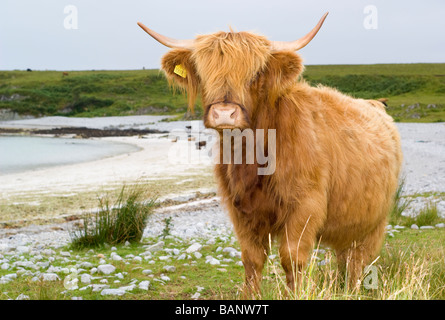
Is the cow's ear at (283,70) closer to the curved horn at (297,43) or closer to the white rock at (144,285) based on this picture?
the curved horn at (297,43)

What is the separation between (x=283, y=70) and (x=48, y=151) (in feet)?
64.1

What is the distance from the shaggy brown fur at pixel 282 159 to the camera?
3.15 m

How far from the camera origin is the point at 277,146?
3.25m

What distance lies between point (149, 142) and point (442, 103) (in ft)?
73.0

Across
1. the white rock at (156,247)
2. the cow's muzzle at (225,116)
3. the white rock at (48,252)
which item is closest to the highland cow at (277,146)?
the cow's muzzle at (225,116)

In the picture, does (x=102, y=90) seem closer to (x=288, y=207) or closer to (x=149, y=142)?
(x=149, y=142)

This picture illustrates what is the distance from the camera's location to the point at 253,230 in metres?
3.43

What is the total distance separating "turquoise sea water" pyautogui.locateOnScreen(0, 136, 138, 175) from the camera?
1690cm

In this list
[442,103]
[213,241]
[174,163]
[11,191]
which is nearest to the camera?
[213,241]

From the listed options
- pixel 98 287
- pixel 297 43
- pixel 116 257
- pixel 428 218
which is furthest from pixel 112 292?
pixel 428 218

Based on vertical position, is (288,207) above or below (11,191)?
above

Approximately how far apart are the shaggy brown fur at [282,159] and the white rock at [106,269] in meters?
1.67
